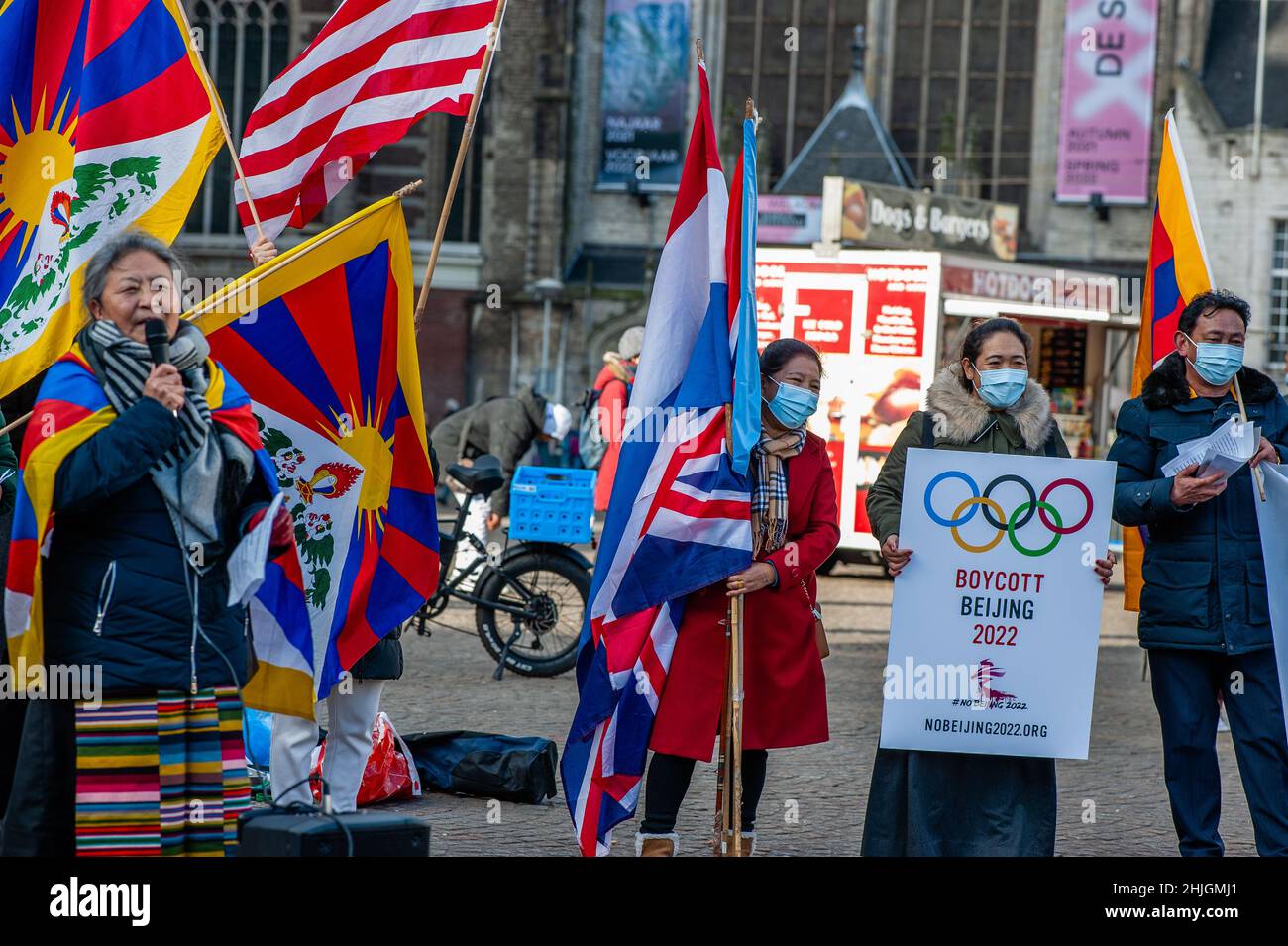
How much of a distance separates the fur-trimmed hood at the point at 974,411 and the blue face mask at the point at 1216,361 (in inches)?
21.4

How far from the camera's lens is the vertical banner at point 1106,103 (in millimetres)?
32062

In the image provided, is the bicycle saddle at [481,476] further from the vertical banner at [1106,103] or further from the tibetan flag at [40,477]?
the vertical banner at [1106,103]

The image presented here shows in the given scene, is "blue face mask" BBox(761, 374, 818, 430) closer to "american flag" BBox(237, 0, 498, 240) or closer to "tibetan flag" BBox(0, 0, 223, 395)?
"american flag" BBox(237, 0, 498, 240)

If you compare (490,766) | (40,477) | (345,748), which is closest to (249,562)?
(40,477)

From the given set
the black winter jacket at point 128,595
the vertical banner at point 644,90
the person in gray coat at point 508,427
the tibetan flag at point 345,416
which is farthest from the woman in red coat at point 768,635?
the vertical banner at point 644,90

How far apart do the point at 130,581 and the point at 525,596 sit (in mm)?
6128

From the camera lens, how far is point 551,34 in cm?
3375

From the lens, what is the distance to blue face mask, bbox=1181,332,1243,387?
5.89 meters

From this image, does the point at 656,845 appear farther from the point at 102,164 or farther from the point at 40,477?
the point at 102,164

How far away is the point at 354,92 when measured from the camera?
22.2 ft

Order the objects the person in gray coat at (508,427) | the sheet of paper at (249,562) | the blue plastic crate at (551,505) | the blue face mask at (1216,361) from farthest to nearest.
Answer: the person in gray coat at (508,427), the blue plastic crate at (551,505), the blue face mask at (1216,361), the sheet of paper at (249,562)

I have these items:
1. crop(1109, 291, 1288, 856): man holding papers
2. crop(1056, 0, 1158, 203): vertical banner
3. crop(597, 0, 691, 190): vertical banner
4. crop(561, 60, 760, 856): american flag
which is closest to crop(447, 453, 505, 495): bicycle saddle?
crop(561, 60, 760, 856): american flag

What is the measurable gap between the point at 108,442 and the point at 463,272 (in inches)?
1205
